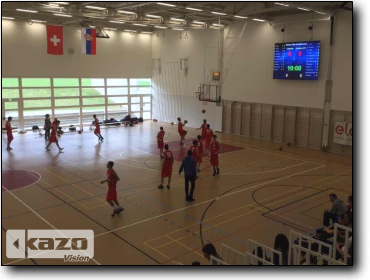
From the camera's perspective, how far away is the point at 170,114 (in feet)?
103

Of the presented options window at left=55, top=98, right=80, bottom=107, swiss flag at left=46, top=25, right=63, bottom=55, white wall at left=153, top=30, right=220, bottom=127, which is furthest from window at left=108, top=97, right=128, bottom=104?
swiss flag at left=46, top=25, right=63, bottom=55

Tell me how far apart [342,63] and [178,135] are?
36.6 ft

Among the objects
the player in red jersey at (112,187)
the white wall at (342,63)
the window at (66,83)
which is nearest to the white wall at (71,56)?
A: the window at (66,83)

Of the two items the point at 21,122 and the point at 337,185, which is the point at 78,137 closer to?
the point at 21,122

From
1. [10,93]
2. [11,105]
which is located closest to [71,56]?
[10,93]

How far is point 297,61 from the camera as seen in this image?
847 inches

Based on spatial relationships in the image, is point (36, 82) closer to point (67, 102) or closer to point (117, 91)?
point (67, 102)

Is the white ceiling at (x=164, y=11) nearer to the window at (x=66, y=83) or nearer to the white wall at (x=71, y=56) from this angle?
the white wall at (x=71, y=56)

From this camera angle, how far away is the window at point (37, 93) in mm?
26016

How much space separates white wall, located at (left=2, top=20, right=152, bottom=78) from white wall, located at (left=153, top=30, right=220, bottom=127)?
1.72m

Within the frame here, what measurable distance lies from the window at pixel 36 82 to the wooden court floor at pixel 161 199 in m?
6.68

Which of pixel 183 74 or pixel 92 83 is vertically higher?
pixel 183 74

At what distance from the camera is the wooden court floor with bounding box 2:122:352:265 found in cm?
934

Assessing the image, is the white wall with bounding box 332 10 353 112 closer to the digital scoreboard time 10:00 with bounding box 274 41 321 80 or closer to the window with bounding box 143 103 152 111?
the digital scoreboard time 10:00 with bounding box 274 41 321 80
